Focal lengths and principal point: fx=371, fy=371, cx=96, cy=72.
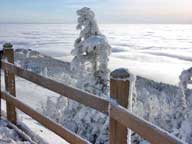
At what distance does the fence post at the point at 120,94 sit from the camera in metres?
3.82

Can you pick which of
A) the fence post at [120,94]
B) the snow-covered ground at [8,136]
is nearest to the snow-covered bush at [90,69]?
the snow-covered ground at [8,136]

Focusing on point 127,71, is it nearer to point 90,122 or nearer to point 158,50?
point 90,122

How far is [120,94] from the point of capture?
383cm

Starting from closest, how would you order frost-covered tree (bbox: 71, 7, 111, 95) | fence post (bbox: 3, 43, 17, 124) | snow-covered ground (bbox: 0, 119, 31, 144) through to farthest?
snow-covered ground (bbox: 0, 119, 31, 144)
fence post (bbox: 3, 43, 17, 124)
frost-covered tree (bbox: 71, 7, 111, 95)

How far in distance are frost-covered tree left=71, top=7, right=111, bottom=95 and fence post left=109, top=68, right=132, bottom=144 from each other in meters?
16.2

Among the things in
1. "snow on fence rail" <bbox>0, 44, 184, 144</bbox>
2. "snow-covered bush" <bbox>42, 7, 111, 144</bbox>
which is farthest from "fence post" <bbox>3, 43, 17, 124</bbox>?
"snow-covered bush" <bbox>42, 7, 111, 144</bbox>

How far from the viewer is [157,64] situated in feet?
322

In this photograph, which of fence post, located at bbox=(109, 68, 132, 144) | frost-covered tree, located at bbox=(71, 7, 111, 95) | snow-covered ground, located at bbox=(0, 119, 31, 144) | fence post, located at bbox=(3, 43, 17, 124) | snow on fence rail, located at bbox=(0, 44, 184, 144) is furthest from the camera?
frost-covered tree, located at bbox=(71, 7, 111, 95)

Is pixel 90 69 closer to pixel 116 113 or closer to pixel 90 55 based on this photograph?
pixel 90 55

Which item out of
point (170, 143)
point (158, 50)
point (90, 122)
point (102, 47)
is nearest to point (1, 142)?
point (170, 143)

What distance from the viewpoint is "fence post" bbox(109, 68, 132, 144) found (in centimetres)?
382

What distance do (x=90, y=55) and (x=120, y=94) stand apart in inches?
693

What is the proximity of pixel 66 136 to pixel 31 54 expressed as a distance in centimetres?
10112

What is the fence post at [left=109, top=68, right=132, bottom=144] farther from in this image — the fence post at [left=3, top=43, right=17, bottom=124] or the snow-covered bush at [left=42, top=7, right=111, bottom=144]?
the snow-covered bush at [left=42, top=7, right=111, bottom=144]
